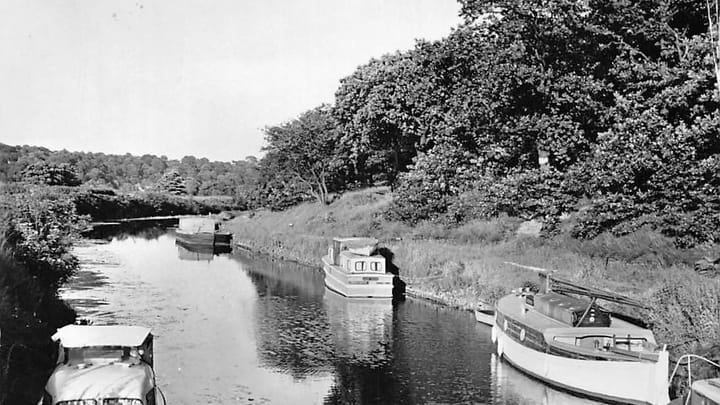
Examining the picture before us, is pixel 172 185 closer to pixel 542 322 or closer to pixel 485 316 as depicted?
pixel 485 316

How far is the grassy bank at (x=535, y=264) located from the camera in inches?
794

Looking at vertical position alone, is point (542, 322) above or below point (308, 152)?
below

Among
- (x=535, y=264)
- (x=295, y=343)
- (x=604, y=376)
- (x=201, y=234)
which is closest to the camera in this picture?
(x=604, y=376)

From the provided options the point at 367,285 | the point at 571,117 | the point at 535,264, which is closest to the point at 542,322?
the point at 535,264

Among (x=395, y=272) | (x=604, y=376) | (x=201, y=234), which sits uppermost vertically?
(x=201, y=234)

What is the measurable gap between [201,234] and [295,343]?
132 feet

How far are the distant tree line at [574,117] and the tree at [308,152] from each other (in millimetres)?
16812

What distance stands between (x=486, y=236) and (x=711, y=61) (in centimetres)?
1635

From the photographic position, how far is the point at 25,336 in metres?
18.5

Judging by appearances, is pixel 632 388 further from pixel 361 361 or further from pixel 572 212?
pixel 572 212

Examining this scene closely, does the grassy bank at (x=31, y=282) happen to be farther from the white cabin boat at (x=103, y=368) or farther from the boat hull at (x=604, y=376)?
the boat hull at (x=604, y=376)

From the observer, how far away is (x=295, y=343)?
89.5 feet

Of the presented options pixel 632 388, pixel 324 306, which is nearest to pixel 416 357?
pixel 632 388

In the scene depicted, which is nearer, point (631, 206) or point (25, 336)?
point (25, 336)
